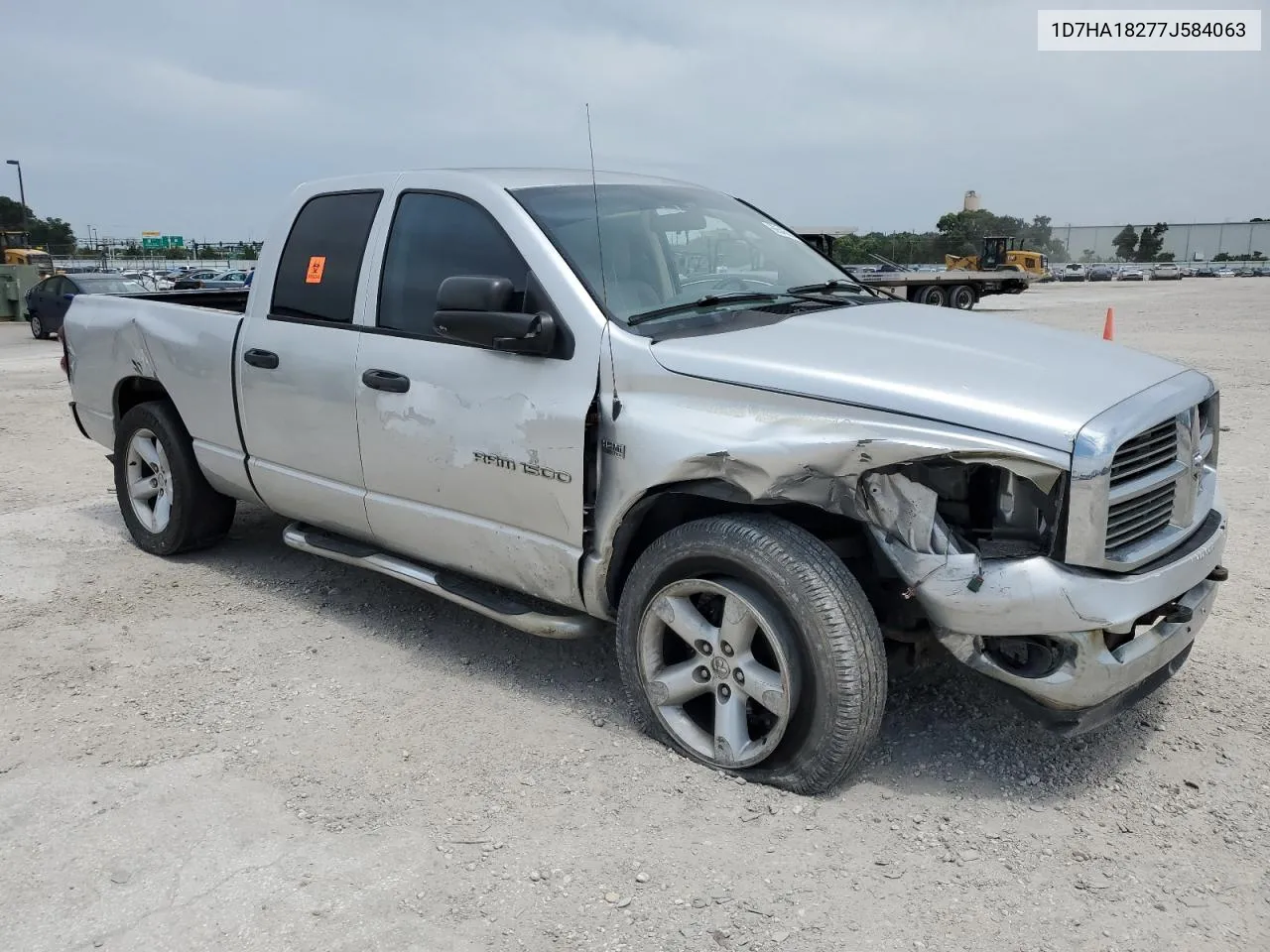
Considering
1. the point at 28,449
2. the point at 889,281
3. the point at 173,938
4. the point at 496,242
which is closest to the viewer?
the point at 173,938

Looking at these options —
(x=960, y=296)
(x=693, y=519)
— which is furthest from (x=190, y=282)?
(x=693, y=519)

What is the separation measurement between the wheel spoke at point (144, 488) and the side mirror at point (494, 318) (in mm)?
2917

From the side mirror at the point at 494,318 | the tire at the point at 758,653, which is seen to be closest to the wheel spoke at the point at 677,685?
the tire at the point at 758,653

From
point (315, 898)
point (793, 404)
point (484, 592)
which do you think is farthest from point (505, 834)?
point (793, 404)

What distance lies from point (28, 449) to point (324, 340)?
619 cm

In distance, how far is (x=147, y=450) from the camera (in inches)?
216

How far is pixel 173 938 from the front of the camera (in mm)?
2543

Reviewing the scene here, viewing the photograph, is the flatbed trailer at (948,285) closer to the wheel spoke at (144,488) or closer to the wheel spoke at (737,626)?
the wheel spoke at (144,488)

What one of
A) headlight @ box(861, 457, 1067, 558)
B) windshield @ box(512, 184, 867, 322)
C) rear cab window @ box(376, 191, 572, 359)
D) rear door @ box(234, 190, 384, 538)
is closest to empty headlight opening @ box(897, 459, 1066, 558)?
headlight @ box(861, 457, 1067, 558)

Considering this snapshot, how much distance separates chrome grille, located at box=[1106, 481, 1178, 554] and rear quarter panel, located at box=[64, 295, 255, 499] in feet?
12.2

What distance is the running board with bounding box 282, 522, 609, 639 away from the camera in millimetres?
3664

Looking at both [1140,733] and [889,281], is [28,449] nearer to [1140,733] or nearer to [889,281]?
[1140,733]

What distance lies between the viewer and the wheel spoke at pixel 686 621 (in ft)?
10.5

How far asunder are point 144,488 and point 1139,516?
4.87 metres
